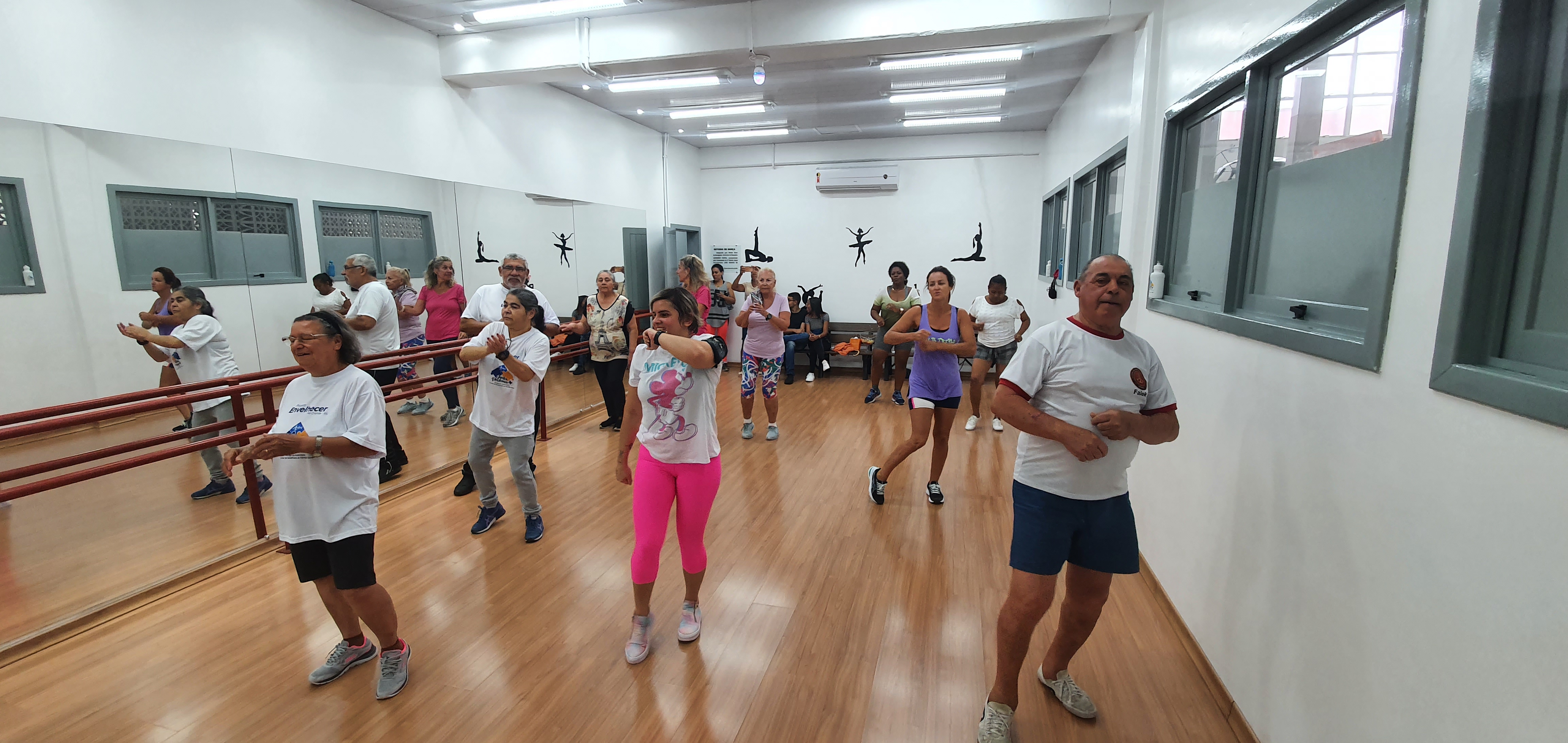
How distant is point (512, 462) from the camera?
362cm

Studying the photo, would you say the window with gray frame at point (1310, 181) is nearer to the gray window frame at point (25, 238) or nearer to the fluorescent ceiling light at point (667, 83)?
the fluorescent ceiling light at point (667, 83)

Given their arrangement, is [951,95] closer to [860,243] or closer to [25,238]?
[860,243]

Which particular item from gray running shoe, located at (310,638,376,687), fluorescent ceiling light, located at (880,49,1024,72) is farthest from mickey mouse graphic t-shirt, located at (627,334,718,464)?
fluorescent ceiling light, located at (880,49,1024,72)

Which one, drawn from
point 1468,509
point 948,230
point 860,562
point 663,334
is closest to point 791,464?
point 860,562

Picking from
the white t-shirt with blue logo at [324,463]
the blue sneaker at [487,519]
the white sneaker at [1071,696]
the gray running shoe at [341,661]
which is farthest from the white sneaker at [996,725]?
the blue sneaker at [487,519]

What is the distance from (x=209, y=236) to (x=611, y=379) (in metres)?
2.77

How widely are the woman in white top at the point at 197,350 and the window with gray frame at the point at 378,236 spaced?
0.94 m

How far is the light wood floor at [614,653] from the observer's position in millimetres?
2230

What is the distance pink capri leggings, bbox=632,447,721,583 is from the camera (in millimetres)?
2451

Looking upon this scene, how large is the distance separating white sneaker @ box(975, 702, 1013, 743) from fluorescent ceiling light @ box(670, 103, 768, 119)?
6582 millimetres

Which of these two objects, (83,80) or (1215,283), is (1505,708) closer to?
(1215,283)

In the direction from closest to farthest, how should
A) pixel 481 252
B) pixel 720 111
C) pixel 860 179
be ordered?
1. pixel 481 252
2. pixel 720 111
3. pixel 860 179

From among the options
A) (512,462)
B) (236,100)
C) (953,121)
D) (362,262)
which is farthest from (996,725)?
(953,121)

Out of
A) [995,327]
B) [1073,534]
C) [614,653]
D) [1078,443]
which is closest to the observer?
[1078,443]
